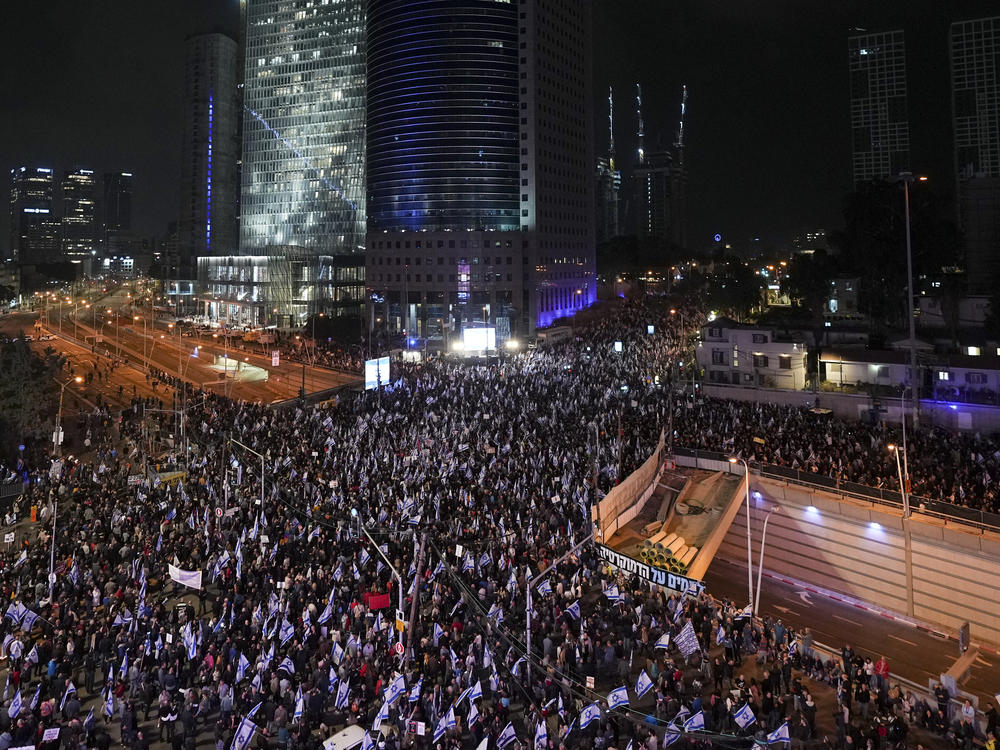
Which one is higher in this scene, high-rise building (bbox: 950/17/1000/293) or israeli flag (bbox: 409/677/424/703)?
high-rise building (bbox: 950/17/1000/293)

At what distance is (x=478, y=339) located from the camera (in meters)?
63.6

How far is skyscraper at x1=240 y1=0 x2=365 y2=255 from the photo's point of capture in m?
115

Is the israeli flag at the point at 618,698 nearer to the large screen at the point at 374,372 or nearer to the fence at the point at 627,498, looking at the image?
the fence at the point at 627,498

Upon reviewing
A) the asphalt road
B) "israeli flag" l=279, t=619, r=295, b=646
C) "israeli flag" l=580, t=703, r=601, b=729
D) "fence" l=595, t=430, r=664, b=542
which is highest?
"fence" l=595, t=430, r=664, b=542

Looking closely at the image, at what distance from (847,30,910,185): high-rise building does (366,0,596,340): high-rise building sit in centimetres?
7033

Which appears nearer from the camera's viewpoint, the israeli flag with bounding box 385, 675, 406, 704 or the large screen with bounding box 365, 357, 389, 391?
the israeli flag with bounding box 385, 675, 406, 704

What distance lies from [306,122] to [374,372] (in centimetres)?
9154

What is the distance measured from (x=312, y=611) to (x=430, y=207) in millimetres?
88793

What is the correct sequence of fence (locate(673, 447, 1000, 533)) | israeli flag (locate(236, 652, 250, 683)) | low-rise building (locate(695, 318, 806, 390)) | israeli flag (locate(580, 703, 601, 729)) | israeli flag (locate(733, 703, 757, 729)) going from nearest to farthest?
1. israeli flag (locate(580, 703, 601, 729))
2. israeli flag (locate(733, 703, 757, 729))
3. israeli flag (locate(236, 652, 250, 683))
4. fence (locate(673, 447, 1000, 533))
5. low-rise building (locate(695, 318, 806, 390))

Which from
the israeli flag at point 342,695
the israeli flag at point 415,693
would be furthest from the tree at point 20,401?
the israeli flag at point 415,693

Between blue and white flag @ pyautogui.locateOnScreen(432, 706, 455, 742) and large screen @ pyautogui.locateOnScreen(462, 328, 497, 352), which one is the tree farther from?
large screen @ pyautogui.locateOnScreen(462, 328, 497, 352)

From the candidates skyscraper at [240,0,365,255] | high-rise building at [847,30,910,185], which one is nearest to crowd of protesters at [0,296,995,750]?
skyscraper at [240,0,365,255]

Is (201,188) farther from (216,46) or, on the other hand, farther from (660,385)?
(660,385)

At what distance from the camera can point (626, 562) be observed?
19.3m
